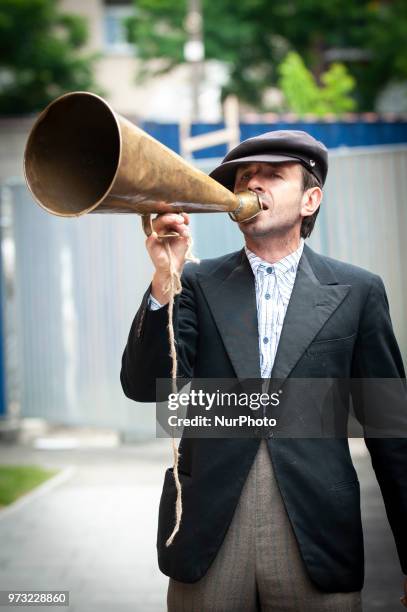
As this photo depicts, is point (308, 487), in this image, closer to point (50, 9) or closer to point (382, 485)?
point (382, 485)

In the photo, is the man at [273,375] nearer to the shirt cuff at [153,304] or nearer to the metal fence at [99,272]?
the shirt cuff at [153,304]

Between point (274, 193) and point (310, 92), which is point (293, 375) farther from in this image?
point (310, 92)

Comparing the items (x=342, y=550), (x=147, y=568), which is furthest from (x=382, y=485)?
(x=147, y=568)

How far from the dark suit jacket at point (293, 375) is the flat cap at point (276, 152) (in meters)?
0.29

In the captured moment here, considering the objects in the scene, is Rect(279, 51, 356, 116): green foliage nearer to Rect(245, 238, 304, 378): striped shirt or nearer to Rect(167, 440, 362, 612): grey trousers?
Rect(245, 238, 304, 378): striped shirt

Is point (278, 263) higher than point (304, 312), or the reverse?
point (278, 263)

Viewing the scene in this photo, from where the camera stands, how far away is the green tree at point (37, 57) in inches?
723

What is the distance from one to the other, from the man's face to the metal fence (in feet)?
17.5

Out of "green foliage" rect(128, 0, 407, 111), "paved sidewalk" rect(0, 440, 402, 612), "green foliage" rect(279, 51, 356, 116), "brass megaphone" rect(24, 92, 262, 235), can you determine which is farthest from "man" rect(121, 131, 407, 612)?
"green foliage" rect(128, 0, 407, 111)

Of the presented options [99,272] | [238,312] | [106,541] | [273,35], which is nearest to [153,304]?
[238,312]

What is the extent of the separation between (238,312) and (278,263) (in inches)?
7.8

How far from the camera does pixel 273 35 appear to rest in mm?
21797

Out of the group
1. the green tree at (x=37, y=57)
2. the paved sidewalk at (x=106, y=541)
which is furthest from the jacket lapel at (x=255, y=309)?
the green tree at (x=37, y=57)

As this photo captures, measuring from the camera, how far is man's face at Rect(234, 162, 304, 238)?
8.45 ft
